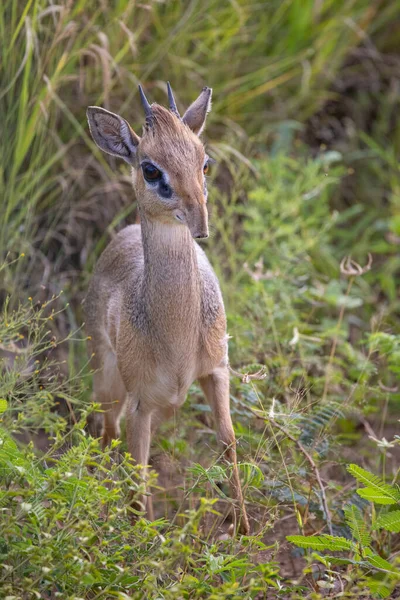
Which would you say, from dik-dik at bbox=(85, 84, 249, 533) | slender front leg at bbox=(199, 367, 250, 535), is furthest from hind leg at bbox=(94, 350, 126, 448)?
slender front leg at bbox=(199, 367, 250, 535)

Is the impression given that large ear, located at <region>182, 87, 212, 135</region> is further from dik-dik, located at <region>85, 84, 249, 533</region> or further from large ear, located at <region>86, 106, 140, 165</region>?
large ear, located at <region>86, 106, 140, 165</region>

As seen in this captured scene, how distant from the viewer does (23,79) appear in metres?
5.14

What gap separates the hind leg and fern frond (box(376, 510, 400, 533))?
1.57m

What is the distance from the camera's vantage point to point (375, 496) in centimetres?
354

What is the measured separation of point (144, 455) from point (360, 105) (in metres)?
4.48

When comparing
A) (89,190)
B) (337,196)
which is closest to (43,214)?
(89,190)

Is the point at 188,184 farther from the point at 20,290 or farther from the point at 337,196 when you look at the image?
the point at 337,196

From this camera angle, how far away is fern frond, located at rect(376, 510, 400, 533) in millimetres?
3488

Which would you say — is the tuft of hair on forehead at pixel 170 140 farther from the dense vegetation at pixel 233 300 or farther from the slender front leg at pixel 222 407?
the slender front leg at pixel 222 407

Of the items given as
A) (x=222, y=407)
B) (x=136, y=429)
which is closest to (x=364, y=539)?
(x=222, y=407)

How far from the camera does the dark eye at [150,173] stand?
3.73 metres

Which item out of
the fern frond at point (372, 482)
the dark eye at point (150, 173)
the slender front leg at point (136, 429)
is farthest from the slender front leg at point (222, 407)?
the dark eye at point (150, 173)

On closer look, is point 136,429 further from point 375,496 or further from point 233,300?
point 233,300

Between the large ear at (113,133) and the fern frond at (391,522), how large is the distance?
1.75 meters
